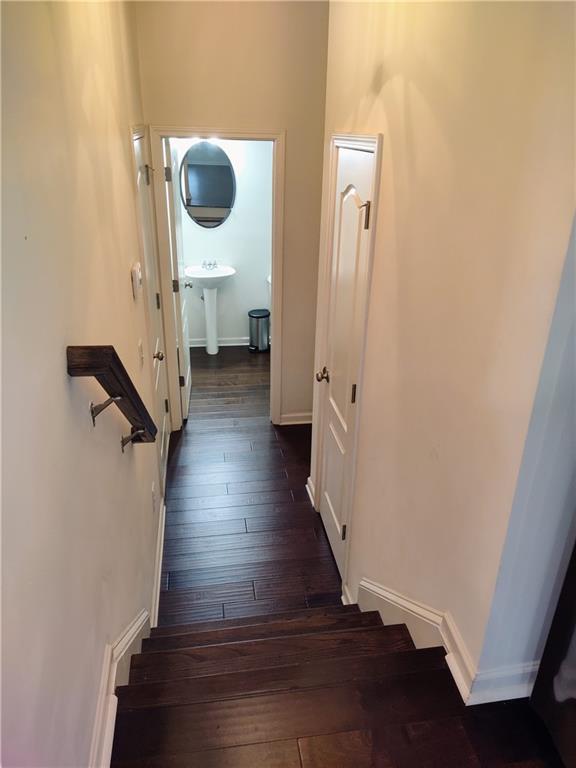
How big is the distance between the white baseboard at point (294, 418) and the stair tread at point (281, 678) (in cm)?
265

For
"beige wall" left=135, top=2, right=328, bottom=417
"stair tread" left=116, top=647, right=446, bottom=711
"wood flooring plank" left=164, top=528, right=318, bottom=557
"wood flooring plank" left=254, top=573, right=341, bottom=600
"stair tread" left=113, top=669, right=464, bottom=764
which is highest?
"beige wall" left=135, top=2, right=328, bottom=417

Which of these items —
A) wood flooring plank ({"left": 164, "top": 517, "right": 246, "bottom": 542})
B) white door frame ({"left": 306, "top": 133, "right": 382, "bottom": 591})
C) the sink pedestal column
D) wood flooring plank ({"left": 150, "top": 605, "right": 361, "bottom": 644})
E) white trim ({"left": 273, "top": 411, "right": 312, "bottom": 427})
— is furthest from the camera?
the sink pedestal column

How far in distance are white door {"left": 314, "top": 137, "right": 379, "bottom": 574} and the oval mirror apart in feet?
9.77

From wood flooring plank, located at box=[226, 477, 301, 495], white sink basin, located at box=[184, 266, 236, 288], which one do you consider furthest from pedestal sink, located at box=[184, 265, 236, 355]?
wood flooring plank, located at box=[226, 477, 301, 495]

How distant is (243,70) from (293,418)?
8.27 feet

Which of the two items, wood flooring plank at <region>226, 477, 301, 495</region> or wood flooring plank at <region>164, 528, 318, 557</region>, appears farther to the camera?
wood flooring plank at <region>226, 477, 301, 495</region>

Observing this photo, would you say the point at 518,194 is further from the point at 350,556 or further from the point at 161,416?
the point at 161,416

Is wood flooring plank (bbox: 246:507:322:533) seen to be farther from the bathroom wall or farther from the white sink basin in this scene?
the bathroom wall

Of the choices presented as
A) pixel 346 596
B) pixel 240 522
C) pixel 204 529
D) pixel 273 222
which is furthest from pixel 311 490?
pixel 273 222

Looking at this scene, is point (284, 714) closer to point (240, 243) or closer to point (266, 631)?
point (266, 631)

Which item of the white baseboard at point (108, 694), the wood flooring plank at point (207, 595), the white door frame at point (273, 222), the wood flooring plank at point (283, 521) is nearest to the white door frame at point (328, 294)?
the wood flooring plank at point (283, 521)

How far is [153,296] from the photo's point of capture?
3.45m

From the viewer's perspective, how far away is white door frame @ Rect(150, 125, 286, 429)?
342cm

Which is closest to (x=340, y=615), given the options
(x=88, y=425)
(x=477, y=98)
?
(x=88, y=425)
